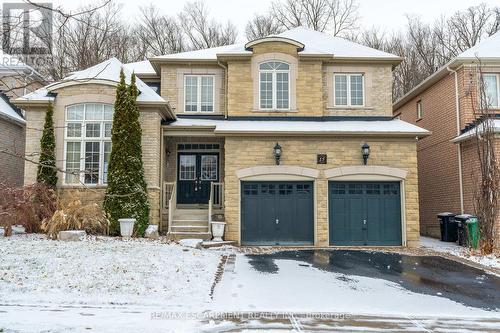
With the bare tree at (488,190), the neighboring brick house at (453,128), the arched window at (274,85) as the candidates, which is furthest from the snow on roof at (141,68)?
the bare tree at (488,190)

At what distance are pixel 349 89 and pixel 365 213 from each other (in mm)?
4919

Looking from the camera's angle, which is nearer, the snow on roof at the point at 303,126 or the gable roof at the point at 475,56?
the snow on roof at the point at 303,126

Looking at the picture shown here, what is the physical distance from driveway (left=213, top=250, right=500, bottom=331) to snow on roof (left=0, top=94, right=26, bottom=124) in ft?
42.0

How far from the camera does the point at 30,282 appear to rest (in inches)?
304

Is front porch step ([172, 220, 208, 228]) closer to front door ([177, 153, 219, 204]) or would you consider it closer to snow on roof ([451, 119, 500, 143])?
front door ([177, 153, 219, 204])

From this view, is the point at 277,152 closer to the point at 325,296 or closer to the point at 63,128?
the point at 63,128

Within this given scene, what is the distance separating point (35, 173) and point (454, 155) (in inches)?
590

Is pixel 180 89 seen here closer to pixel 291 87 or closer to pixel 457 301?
pixel 291 87

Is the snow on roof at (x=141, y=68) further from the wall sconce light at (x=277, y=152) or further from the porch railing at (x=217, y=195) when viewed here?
the wall sconce light at (x=277, y=152)

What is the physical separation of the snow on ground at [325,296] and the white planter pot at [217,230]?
4263 millimetres

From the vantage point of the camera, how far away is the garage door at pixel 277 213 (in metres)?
14.5

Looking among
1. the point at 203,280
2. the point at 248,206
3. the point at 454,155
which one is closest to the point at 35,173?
the point at 248,206

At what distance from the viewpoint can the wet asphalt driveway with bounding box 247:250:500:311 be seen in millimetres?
8227

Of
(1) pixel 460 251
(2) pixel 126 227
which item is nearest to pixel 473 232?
(1) pixel 460 251
